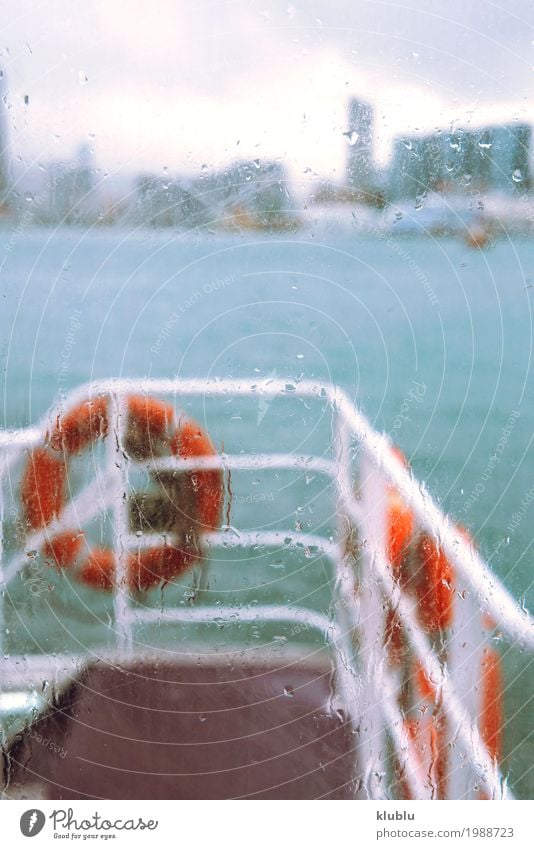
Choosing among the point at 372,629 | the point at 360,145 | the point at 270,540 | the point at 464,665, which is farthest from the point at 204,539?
the point at 360,145

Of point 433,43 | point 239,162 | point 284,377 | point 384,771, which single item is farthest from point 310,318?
point 384,771

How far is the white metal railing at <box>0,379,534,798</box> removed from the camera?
0.77m

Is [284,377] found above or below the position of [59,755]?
above

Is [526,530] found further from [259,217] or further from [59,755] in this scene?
[59,755]

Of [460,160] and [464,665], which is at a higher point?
[460,160]

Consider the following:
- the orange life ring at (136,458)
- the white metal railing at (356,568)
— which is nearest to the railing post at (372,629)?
the white metal railing at (356,568)

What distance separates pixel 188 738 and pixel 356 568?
0.27 metres

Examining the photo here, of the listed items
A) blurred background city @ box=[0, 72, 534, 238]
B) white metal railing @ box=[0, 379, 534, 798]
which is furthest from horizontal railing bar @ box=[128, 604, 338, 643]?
blurred background city @ box=[0, 72, 534, 238]

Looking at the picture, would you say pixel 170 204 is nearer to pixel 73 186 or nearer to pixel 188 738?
pixel 73 186

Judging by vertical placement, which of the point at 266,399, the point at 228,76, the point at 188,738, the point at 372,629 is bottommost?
the point at 188,738

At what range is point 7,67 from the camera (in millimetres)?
750

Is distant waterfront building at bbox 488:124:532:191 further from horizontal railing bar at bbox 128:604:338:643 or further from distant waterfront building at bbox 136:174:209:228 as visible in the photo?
horizontal railing bar at bbox 128:604:338:643

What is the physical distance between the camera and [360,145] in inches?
29.7
